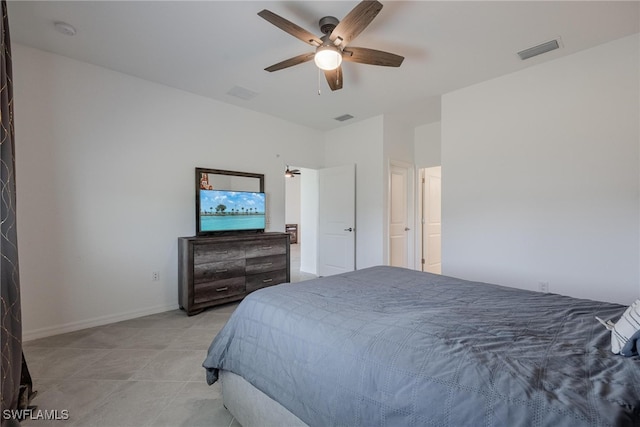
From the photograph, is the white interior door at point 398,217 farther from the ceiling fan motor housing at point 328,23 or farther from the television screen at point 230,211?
the ceiling fan motor housing at point 328,23

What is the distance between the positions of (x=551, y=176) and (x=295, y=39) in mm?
2864

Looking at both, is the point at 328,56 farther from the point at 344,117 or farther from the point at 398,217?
the point at 398,217

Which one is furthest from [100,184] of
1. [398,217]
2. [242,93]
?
[398,217]

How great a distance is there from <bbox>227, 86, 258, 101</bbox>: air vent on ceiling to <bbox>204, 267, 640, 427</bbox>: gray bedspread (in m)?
2.80

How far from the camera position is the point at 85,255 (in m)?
2.89

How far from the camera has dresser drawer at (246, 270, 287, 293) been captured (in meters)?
3.68

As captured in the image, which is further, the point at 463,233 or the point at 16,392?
the point at 463,233

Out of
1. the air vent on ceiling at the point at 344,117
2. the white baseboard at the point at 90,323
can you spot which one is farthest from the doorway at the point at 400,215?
the white baseboard at the point at 90,323

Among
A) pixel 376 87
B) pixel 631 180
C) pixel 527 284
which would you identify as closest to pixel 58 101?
pixel 376 87

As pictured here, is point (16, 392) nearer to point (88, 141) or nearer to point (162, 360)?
point (162, 360)

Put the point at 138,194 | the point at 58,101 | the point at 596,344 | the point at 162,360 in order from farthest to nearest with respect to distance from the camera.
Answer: the point at 138,194 → the point at 58,101 → the point at 162,360 → the point at 596,344

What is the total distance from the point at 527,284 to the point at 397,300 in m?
2.35

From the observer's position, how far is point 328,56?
6.94ft

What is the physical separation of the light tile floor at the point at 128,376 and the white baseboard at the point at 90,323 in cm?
8
